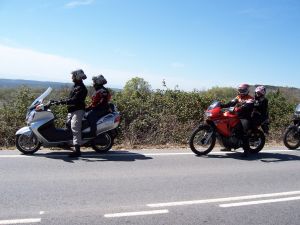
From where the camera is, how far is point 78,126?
28.9 ft

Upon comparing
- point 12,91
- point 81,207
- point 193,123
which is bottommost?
point 81,207

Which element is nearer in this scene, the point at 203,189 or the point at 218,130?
the point at 203,189

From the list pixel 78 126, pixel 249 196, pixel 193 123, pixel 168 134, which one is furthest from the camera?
pixel 193 123

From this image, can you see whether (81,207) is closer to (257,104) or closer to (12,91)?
(257,104)

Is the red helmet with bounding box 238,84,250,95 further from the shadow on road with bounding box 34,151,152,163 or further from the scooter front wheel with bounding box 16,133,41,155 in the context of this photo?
the scooter front wheel with bounding box 16,133,41,155

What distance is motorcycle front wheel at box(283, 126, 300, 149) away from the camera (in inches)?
440

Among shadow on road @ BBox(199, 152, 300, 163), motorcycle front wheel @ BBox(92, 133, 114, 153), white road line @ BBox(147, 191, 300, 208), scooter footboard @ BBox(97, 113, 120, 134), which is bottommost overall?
white road line @ BBox(147, 191, 300, 208)

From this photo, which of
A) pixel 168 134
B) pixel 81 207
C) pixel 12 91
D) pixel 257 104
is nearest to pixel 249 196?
pixel 81 207

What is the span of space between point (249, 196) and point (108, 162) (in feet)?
10.2

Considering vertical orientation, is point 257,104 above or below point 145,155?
above

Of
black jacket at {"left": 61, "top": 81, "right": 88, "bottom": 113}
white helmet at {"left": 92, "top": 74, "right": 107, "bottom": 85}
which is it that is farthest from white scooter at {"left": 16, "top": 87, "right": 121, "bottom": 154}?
white helmet at {"left": 92, "top": 74, "right": 107, "bottom": 85}

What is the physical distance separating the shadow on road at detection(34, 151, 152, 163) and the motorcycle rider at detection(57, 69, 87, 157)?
24 centimetres

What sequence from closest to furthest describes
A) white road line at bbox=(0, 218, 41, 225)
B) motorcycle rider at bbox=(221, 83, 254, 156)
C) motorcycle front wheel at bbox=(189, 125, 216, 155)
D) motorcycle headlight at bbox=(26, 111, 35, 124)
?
1. white road line at bbox=(0, 218, 41, 225)
2. motorcycle headlight at bbox=(26, 111, 35, 124)
3. motorcycle front wheel at bbox=(189, 125, 216, 155)
4. motorcycle rider at bbox=(221, 83, 254, 156)

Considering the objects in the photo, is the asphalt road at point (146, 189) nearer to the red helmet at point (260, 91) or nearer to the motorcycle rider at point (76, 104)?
the motorcycle rider at point (76, 104)
